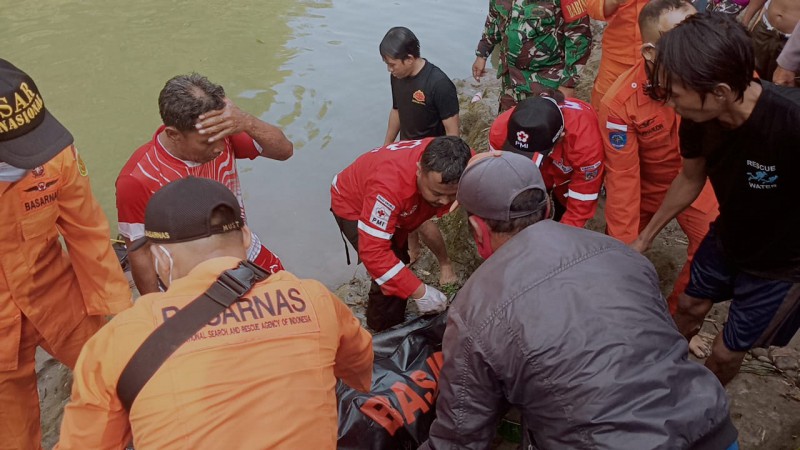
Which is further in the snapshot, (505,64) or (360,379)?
(505,64)

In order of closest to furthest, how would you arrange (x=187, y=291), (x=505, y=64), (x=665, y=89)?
(x=187, y=291) → (x=665, y=89) → (x=505, y=64)

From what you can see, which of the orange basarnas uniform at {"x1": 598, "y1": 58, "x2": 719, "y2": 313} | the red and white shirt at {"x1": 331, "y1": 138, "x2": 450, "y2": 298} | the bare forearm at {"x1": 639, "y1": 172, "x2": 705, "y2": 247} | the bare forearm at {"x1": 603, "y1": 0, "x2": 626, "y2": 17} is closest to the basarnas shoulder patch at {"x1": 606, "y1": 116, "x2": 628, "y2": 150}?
the orange basarnas uniform at {"x1": 598, "y1": 58, "x2": 719, "y2": 313}

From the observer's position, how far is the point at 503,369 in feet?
5.51

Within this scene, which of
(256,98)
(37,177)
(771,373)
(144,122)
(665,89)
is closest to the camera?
(665,89)

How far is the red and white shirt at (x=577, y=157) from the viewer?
3.11 m

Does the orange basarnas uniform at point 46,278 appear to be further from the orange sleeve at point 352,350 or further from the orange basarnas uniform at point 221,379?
the orange sleeve at point 352,350

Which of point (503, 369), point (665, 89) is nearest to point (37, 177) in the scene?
point (503, 369)

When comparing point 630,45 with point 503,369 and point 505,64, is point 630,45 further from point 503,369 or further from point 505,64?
point 503,369

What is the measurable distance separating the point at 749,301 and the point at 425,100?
2599mm

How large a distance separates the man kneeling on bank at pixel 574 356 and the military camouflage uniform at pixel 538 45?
2.92m

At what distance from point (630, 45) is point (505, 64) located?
109 centimetres

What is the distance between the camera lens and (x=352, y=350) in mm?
1985

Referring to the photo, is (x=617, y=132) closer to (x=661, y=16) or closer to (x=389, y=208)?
(x=661, y=16)

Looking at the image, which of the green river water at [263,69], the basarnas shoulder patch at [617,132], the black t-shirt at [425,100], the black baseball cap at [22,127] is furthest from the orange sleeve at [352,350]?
the green river water at [263,69]
